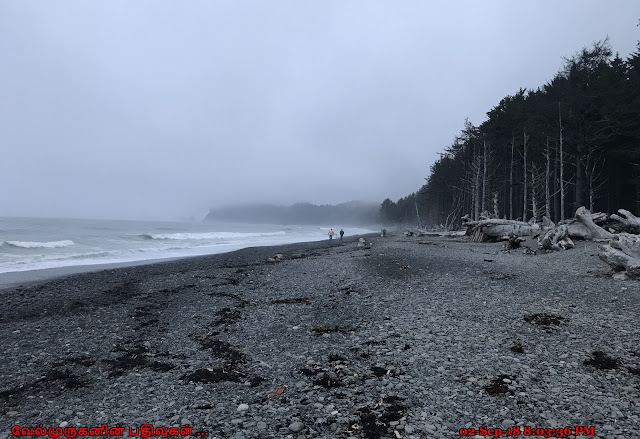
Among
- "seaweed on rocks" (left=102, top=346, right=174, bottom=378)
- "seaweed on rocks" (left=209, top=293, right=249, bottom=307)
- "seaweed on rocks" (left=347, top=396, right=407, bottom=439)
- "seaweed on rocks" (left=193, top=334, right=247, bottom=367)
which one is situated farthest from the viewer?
"seaweed on rocks" (left=209, top=293, right=249, bottom=307)

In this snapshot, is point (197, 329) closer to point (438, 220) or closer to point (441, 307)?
point (441, 307)

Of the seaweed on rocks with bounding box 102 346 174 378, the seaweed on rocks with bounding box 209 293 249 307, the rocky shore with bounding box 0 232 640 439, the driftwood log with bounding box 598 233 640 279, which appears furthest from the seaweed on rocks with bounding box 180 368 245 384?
the driftwood log with bounding box 598 233 640 279

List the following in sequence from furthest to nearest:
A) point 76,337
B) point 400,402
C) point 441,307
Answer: point 441,307 → point 76,337 → point 400,402

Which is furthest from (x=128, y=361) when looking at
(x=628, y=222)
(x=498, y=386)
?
(x=628, y=222)

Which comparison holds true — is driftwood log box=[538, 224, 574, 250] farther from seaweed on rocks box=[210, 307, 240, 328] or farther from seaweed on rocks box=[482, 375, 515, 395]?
seaweed on rocks box=[210, 307, 240, 328]

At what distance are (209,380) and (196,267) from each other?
19.1 metres

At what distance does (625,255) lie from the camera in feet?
41.7

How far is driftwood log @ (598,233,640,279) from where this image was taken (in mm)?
12148

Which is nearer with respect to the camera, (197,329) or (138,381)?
(138,381)

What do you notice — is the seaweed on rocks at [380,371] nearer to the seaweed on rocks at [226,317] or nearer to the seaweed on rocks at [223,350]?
the seaweed on rocks at [223,350]

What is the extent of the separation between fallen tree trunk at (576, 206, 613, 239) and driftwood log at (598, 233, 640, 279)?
8686mm

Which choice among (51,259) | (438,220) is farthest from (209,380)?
(438,220)

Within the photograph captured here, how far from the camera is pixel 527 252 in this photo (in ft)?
67.3

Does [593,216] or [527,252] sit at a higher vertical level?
[593,216]
